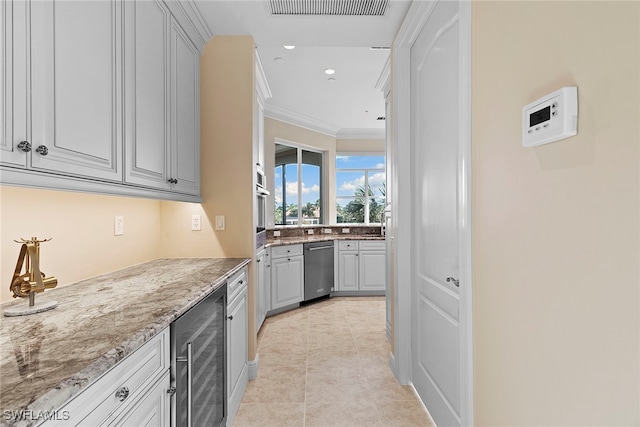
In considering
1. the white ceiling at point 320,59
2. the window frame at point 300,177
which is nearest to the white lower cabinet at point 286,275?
the window frame at point 300,177

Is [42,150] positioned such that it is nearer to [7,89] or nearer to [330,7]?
[7,89]

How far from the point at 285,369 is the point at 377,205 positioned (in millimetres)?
4041

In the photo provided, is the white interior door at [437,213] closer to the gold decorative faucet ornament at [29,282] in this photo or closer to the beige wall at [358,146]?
the gold decorative faucet ornament at [29,282]

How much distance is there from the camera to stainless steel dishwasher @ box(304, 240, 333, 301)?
454cm

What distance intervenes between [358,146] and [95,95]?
5.16 m

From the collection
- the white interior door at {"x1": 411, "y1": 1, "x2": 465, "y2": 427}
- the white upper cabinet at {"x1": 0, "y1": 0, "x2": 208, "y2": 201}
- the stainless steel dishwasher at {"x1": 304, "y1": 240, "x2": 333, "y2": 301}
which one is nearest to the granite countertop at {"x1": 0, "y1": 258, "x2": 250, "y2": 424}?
the white upper cabinet at {"x1": 0, "y1": 0, "x2": 208, "y2": 201}

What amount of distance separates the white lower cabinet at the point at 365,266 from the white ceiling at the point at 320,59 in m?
2.05

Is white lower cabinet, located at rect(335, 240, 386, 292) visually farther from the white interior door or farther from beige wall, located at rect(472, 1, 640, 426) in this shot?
beige wall, located at rect(472, 1, 640, 426)

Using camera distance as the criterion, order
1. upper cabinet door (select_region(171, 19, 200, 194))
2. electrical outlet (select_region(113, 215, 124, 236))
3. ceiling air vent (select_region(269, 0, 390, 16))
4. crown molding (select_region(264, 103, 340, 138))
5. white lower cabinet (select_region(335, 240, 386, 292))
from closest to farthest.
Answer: electrical outlet (select_region(113, 215, 124, 236)), upper cabinet door (select_region(171, 19, 200, 194)), ceiling air vent (select_region(269, 0, 390, 16)), crown molding (select_region(264, 103, 340, 138)), white lower cabinet (select_region(335, 240, 386, 292))

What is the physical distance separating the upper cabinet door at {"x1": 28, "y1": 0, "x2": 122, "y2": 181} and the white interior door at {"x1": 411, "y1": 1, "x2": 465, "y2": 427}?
1.46 meters

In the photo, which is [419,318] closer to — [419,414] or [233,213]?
[419,414]

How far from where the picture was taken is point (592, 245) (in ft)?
2.42

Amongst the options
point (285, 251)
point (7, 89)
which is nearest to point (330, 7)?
point (7, 89)

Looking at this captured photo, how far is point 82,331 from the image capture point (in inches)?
36.0
